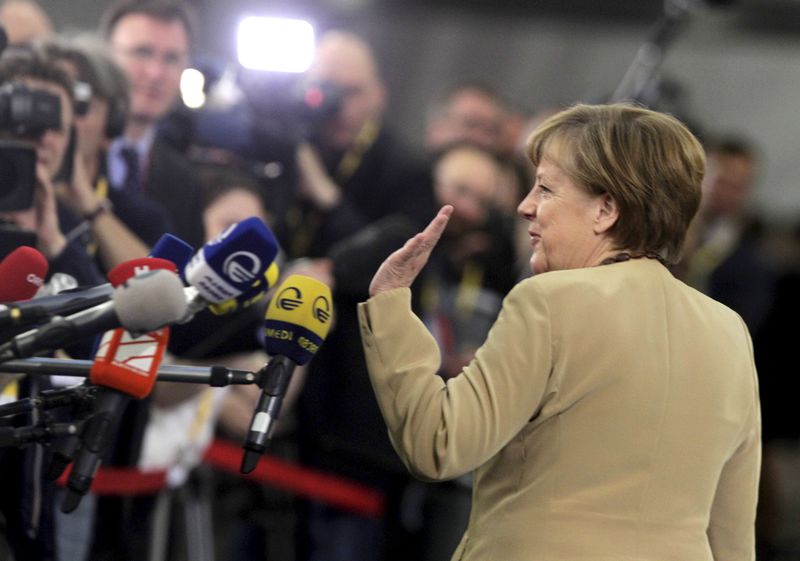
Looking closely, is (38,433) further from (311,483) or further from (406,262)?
(311,483)

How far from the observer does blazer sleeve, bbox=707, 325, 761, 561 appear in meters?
2.31

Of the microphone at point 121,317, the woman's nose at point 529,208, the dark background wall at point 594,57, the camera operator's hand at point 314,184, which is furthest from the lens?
the dark background wall at point 594,57

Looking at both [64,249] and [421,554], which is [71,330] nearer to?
[64,249]

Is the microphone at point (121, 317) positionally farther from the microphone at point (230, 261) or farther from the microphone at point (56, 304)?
the microphone at point (230, 261)

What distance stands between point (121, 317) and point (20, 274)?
464 mm

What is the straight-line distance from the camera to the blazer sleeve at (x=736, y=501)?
2.31 meters

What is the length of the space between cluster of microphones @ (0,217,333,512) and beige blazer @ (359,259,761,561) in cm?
13

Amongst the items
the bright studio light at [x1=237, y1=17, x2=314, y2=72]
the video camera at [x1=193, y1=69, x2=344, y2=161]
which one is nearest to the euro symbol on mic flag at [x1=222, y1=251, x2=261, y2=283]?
the video camera at [x1=193, y1=69, x2=344, y2=161]

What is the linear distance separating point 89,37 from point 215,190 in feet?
1.65

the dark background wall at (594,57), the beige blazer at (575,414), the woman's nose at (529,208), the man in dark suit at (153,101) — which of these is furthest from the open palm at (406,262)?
the dark background wall at (594,57)

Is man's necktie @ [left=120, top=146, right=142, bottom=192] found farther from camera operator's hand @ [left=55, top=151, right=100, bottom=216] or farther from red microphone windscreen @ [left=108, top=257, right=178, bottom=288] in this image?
red microphone windscreen @ [left=108, top=257, right=178, bottom=288]

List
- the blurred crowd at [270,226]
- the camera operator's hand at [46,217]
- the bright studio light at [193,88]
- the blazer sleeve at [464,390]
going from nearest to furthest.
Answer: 1. the blazer sleeve at [464,390]
2. the camera operator's hand at [46,217]
3. the blurred crowd at [270,226]
4. the bright studio light at [193,88]

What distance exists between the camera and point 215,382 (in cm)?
214

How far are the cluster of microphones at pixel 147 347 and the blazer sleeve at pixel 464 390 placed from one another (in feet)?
0.48
